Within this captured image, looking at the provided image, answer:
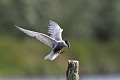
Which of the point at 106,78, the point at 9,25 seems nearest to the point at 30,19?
the point at 9,25

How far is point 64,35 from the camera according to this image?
51.6m

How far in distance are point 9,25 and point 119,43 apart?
7.65 m

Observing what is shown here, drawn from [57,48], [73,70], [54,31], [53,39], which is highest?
[54,31]

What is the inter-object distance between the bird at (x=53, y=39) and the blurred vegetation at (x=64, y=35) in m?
22.6

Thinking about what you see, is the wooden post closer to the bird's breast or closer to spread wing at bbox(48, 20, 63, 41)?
the bird's breast

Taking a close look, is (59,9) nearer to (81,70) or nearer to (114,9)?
(114,9)

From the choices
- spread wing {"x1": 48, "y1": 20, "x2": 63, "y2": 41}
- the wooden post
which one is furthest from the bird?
the wooden post

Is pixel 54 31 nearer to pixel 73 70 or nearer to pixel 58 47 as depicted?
pixel 58 47

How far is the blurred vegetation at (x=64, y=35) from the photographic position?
40656 millimetres

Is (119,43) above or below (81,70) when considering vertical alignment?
above

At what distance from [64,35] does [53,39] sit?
1425 inches

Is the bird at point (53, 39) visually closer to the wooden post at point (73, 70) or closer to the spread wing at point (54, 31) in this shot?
the spread wing at point (54, 31)

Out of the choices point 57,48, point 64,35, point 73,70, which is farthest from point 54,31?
point 64,35

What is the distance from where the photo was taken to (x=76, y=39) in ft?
167
